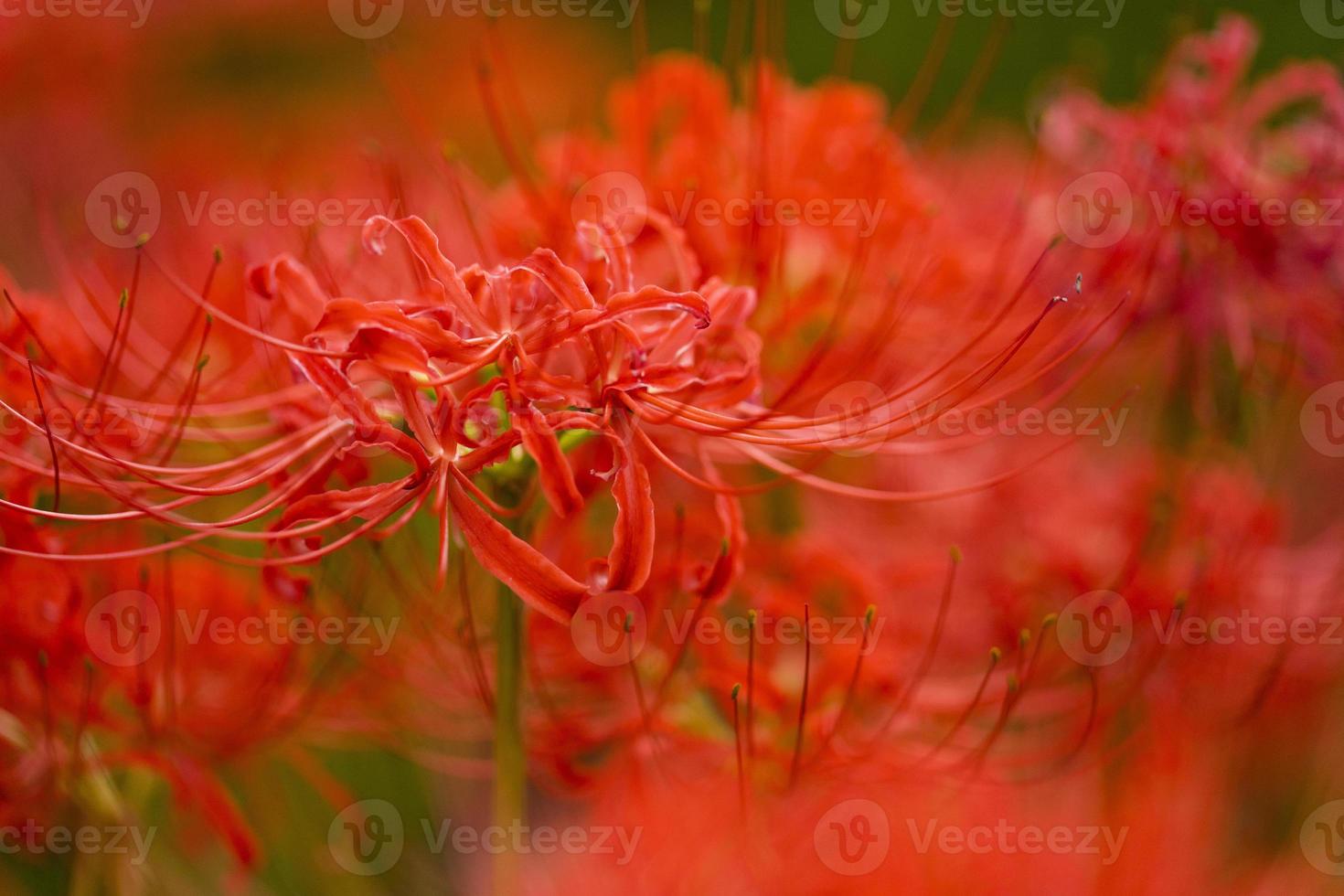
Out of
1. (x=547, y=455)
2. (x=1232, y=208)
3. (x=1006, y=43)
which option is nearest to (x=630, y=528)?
(x=547, y=455)

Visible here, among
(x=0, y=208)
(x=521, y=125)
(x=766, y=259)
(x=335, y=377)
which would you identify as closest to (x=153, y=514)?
(x=335, y=377)

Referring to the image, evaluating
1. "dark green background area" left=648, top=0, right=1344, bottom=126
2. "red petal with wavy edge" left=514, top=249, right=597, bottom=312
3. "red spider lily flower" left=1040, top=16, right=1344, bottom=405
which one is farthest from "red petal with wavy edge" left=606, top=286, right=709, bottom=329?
"dark green background area" left=648, top=0, right=1344, bottom=126

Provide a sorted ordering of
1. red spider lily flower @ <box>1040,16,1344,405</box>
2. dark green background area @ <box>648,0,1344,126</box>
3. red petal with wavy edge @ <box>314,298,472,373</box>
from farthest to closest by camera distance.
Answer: dark green background area @ <box>648,0,1344,126</box>
red spider lily flower @ <box>1040,16,1344,405</box>
red petal with wavy edge @ <box>314,298,472,373</box>

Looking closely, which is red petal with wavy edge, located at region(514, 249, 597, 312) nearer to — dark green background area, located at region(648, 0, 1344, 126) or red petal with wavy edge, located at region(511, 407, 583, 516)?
red petal with wavy edge, located at region(511, 407, 583, 516)

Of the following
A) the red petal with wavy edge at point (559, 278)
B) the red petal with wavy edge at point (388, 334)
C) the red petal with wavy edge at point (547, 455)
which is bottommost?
the red petal with wavy edge at point (547, 455)

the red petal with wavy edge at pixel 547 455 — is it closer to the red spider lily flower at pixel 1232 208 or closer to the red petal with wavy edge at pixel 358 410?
the red petal with wavy edge at pixel 358 410

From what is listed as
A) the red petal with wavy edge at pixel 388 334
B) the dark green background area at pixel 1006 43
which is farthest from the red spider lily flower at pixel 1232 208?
the dark green background area at pixel 1006 43

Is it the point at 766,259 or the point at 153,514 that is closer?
the point at 153,514

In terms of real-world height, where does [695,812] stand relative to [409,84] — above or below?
below

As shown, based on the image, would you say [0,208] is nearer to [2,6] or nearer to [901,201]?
[2,6]
